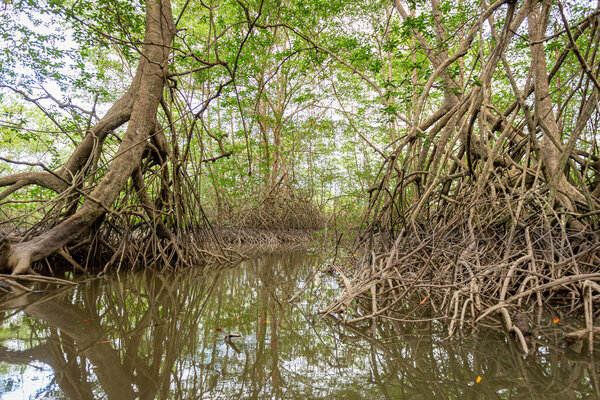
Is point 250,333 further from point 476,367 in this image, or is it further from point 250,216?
point 250,216

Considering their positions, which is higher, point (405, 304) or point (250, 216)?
point (250, 216)

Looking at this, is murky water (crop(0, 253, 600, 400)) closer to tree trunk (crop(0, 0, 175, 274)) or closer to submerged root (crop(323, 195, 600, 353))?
submerged root (crop(323, 195, 600, 353))

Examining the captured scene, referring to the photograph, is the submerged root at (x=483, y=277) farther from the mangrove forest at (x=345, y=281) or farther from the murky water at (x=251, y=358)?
the murky water at (x=251, y=358)

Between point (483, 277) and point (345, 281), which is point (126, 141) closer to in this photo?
point (345, 281)

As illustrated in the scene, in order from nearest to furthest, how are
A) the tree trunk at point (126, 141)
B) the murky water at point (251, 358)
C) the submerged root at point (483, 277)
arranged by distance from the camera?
1. the murky water at point (251, 358)
2. the submerged root at point (483, 277)
3. the tree trunk at point (126, 141)

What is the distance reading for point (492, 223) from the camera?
282 cm

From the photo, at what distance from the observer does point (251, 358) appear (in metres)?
1.54

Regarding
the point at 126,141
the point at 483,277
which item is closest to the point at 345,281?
the point at 483,277

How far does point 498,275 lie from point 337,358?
126cm

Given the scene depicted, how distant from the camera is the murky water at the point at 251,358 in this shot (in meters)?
1.23

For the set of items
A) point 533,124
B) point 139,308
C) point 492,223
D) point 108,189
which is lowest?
Answer: point 139,308

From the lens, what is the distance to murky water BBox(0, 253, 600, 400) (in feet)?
4.04

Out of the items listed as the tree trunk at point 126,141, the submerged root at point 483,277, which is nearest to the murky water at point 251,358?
the submerged root at point 483,277

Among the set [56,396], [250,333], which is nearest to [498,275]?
[250,333]
